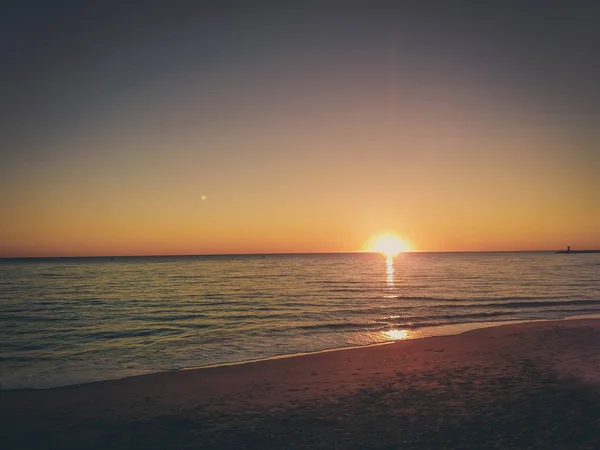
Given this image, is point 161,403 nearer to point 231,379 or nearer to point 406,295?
point 231,379

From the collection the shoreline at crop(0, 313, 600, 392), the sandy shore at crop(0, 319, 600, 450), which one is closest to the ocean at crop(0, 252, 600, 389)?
the shoreline at crop(0, 313, 600, 392)

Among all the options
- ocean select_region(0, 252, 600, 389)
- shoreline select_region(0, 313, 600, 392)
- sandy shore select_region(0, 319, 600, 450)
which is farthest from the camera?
ocean select_region(0, 252, 600, 389)

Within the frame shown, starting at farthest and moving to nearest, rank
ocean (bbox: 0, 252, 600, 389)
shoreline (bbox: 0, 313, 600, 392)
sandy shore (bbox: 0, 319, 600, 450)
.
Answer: ocean (bbox: 0, 252, 600, 389) → shoreline (bbox: 0, 313, 600, 392) → sandy shore (bbox: 0, 319, 600, 450)

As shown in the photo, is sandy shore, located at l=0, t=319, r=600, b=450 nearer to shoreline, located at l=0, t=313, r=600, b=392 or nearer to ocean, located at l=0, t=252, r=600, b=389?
shoreline, located at l=0, t=313, r=600, b=392

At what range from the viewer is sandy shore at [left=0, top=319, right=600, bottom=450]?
9.54 metres

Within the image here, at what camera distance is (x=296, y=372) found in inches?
628

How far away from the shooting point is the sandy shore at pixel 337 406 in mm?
9539

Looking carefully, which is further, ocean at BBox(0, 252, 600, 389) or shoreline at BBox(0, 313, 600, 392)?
ocean at BBox(0, 252, 600, 389)

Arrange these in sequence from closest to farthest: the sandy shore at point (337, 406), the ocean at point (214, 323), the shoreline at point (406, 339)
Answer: the sandy shore at point (337, 406), the shoreline at point (406, 339), the ocean at point (214, 323)

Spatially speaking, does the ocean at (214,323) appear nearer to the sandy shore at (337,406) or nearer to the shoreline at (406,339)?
the shoreline at (406,339)

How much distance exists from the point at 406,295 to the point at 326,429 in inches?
1522

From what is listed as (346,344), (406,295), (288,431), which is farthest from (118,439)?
(406,295)

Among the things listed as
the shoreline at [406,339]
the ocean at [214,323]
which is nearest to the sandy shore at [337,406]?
the shoreline at [406,339]

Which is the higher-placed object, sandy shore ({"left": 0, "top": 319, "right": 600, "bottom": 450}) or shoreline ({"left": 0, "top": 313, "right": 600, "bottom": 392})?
sandy shore ({"left": 0, "top": 319, "right": 600, "bottom": 450})
